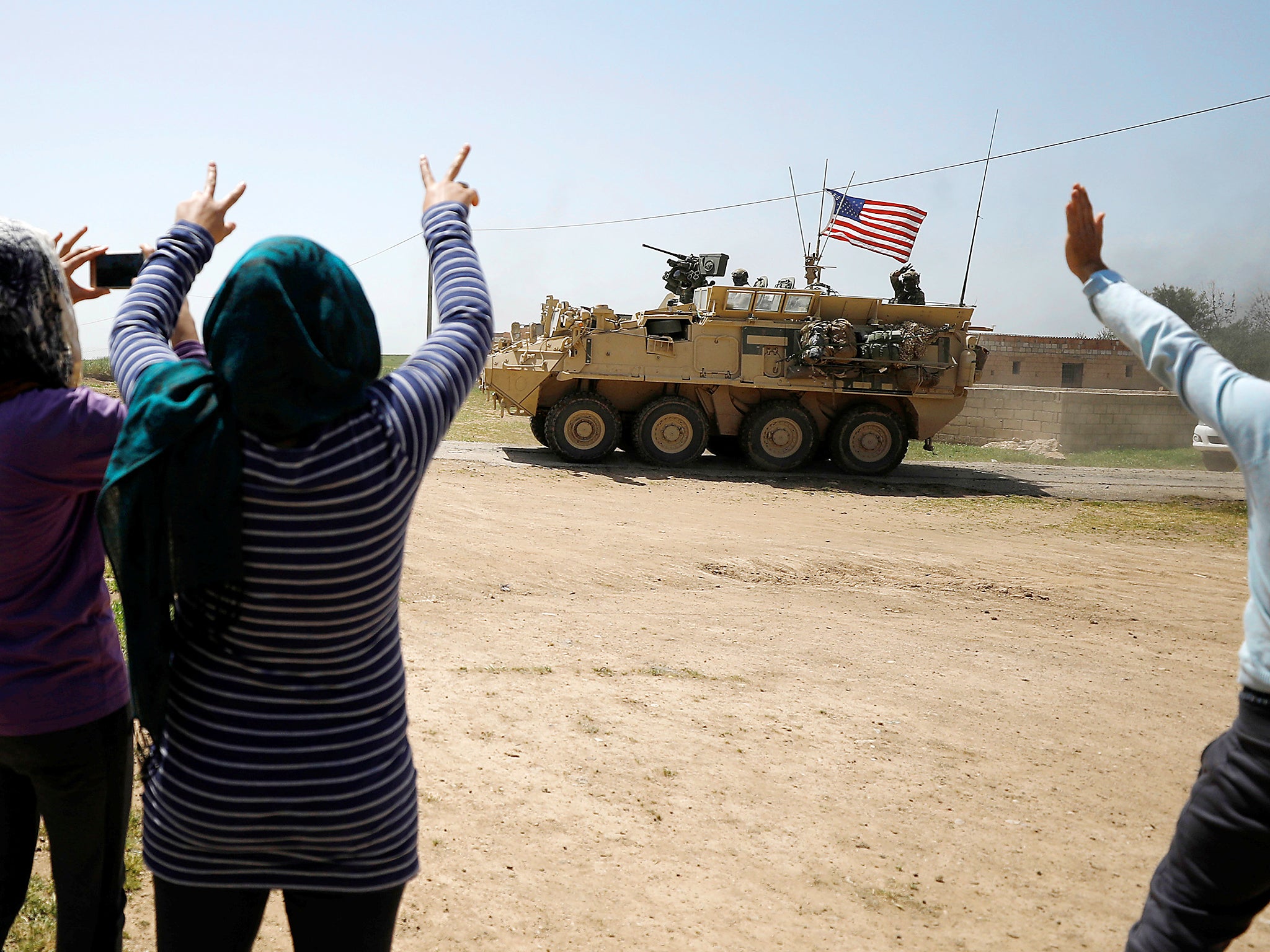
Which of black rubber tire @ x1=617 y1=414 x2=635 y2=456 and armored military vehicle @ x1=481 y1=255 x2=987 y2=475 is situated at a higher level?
armored military vehicle @ x1=481 y1=255 x2=987 y2=475

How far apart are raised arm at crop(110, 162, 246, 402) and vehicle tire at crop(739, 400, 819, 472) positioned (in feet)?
43.2

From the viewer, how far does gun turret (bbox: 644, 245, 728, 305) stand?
1695cm

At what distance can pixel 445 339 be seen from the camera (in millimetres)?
1699

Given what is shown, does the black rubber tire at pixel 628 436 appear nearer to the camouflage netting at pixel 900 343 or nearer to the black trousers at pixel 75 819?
A: the camouflage netting at pixel 900 343

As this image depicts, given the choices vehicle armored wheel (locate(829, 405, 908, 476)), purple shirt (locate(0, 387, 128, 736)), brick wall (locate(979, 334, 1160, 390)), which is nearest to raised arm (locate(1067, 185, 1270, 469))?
purple shirt (locate(0, 387, 128, 736))

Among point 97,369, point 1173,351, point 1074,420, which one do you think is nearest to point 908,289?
point 1074,420

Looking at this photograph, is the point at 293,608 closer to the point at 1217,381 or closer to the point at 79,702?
the point at 79,702

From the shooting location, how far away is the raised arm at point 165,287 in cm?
171

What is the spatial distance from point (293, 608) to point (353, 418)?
29cm

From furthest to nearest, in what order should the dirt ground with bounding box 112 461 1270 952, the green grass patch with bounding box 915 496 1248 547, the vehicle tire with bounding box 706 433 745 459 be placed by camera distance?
1. the vehicle tire with bounding box 706 433 745 459
2. the green grass patch with bounding box 915 496 1248 547
3. the dirt ground with bounding box 112 461 1270 952

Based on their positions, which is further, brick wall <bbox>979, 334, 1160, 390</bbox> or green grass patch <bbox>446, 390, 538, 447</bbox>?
brick wall <bbox>979, 334, 1160, 390</bbox>

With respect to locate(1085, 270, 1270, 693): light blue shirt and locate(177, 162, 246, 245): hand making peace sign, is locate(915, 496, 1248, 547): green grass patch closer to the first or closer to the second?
locate(1085, 270, 1270, 693): light blue shirt

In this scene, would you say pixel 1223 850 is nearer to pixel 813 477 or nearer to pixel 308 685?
pixel 308 685

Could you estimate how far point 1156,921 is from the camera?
1.98 m
